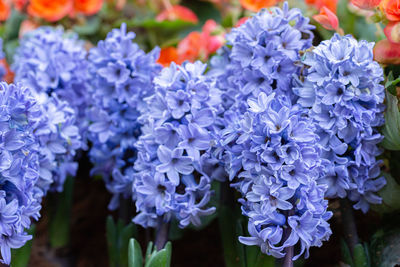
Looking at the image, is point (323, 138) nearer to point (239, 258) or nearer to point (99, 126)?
point (239, 258)

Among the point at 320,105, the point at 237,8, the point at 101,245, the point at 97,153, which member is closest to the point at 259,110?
the point at 320,105

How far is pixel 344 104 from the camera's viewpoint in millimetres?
813

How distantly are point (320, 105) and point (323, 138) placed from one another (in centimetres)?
6

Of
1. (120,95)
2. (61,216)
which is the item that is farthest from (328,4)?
(61,216)

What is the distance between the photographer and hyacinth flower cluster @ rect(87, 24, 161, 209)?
1.01 m

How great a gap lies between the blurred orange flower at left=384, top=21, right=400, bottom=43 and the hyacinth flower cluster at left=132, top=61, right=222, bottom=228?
0.31m

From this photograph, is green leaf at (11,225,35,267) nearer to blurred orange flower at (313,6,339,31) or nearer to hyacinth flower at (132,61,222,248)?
hyacinth flower at (132,61,222,248)

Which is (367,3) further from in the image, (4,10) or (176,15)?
(4,10)

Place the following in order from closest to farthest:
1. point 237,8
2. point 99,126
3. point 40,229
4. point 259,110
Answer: point 259,110
point 99,126
point 40,229
point 237,8

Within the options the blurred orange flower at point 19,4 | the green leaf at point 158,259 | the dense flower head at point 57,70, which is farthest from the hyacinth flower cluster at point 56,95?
the blurred orange flower at point 19,4

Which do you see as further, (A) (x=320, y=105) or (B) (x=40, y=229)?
(B) (x=40, y=229)

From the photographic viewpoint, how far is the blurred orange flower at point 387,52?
2.89ft

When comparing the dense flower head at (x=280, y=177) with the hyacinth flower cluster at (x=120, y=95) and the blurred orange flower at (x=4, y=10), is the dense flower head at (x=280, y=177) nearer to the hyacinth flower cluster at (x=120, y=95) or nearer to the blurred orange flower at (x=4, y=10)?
the hyacinth flower cluster at (x=120, y=95)

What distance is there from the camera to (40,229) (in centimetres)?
133
